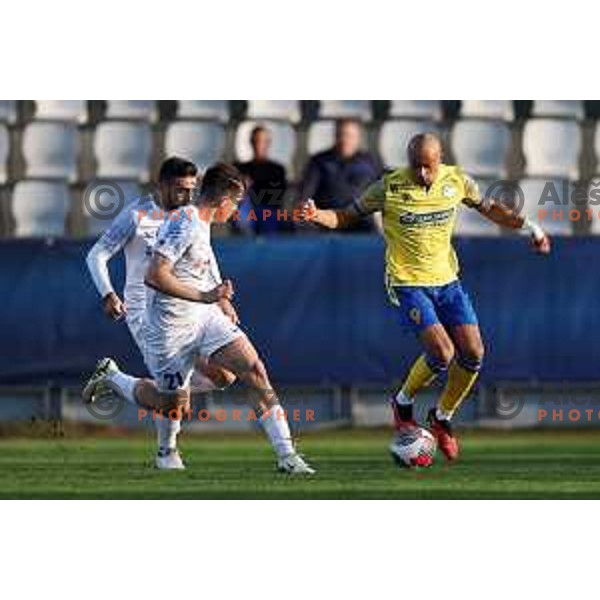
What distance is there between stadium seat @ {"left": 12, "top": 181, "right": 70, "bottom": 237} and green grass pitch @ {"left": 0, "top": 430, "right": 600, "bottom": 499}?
89.3 inches

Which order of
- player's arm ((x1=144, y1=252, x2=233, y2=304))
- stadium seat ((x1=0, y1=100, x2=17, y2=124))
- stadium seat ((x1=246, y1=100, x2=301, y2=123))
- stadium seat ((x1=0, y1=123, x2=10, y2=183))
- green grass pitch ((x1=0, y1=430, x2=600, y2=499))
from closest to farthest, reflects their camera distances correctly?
1. green grass pitch ((x1=0, y1=430, x2=600, y2=499))
2. player's arm ((x1=144, y1=252, x2=233, y2=304))
3. stadium seat ((x1=0, y1=123, x2=10, y2=183))
4. stadium seat ((x1=246, y1=100, x2=301, y2=123))
5. stadium seat ((x1=0, y1=100, x2=17, y2=124))

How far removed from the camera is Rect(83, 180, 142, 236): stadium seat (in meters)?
17.9

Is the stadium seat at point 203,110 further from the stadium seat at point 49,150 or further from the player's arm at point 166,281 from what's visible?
the player's arm at point 166,281

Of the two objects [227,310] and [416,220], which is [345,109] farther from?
[227,310]

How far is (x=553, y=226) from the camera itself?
17844mm

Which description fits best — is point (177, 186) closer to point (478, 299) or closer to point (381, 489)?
point (381, 489)

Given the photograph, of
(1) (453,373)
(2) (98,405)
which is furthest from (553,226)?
(1) (453,373)

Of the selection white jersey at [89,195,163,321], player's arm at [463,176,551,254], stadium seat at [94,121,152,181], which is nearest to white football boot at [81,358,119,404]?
white jersey at [89,195,163,321]

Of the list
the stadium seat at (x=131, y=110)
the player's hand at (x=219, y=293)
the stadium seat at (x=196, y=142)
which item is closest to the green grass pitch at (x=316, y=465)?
the player's hand at (x=219, y=293)

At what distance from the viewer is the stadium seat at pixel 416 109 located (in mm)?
18938

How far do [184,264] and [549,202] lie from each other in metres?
6.48

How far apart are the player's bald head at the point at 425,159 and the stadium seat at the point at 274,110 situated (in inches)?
235

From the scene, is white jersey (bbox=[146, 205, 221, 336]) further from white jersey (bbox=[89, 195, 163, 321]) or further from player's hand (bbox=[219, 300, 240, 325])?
white jersey (bbox=[89, 195, 163, 321])

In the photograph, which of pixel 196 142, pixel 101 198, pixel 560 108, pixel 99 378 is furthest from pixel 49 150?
pixel 99 378
